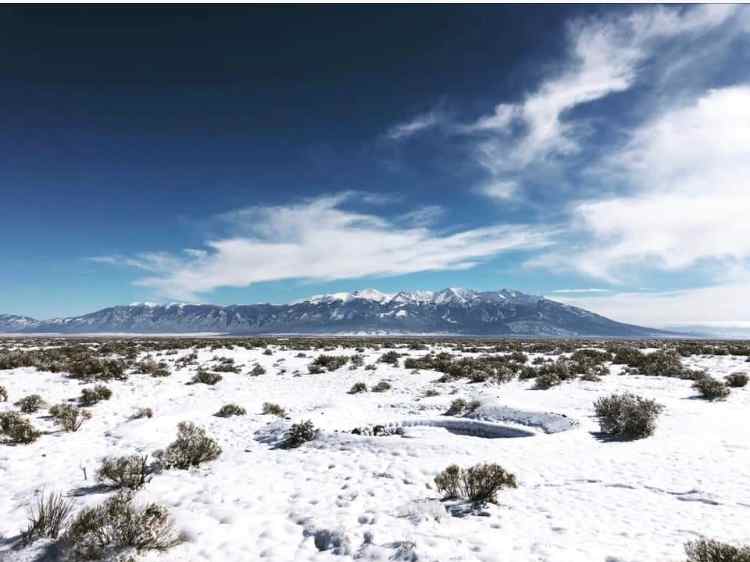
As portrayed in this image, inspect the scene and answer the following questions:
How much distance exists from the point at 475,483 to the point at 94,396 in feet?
54.3

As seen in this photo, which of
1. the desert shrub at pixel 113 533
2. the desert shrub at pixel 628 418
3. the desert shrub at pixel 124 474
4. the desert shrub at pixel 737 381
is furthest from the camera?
the desert shrub at pixel 737 381

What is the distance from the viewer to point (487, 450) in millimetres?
11273

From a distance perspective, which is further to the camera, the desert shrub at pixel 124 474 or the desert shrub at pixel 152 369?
the desert shrub at pixel 152 369

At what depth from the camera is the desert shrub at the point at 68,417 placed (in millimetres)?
13719

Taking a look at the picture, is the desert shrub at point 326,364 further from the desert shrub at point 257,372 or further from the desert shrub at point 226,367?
the desert shrub at point 226,367

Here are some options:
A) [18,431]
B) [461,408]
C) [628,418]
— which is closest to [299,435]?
[461,408]

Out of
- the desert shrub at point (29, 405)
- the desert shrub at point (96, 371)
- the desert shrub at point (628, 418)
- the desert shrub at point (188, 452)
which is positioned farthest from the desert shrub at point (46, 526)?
the desert shrub at point (96, 371)

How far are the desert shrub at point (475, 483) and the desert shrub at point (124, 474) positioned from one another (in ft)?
20.3

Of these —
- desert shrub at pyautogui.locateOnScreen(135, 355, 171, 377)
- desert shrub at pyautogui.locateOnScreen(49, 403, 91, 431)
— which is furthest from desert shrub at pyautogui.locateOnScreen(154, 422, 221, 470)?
desert shrub at pyautogui.locateOnScreen(135, 355, 171, 377)

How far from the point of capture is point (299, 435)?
12586mm

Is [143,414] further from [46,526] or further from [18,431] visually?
[46,526]

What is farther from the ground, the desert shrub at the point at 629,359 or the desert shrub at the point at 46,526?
the desert shrub at the point at 629,359

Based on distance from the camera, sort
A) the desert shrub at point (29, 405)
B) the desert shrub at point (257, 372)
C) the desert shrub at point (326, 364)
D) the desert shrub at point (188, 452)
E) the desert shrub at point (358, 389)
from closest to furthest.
→ the desert shrub at point (188, 452) → the desert shrub at point (29, 405) → the desert shrub at point (358, 389) → the desert shrub at point (257, 372) → the desert shrub at point (326, 364)

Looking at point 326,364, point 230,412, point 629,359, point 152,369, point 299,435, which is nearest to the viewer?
point 299,435
